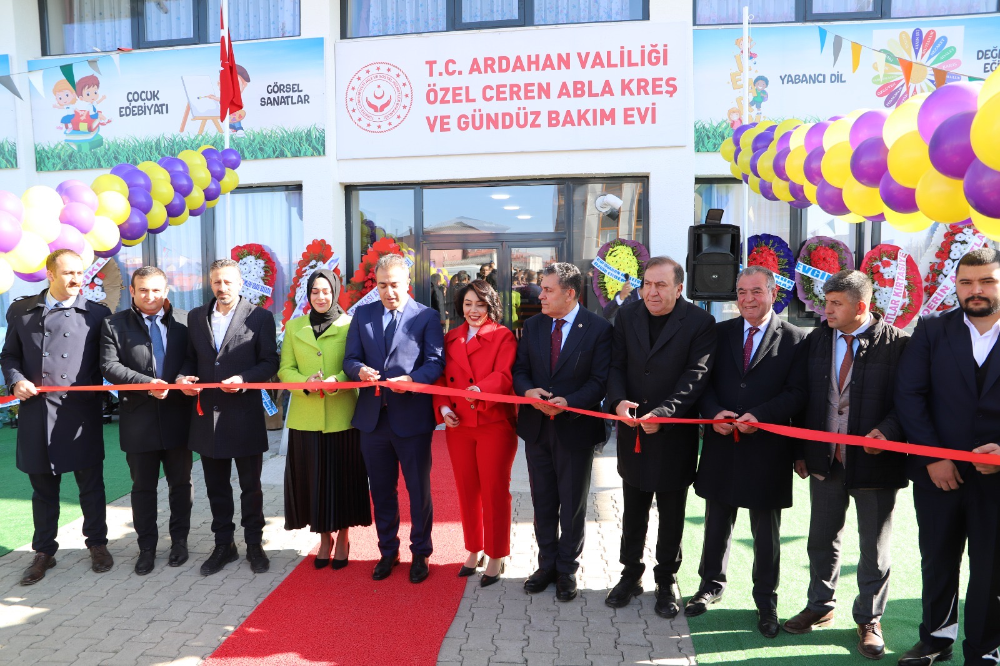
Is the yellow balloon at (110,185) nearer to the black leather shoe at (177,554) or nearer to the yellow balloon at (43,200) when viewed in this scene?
the yellow balloon at (43,200)

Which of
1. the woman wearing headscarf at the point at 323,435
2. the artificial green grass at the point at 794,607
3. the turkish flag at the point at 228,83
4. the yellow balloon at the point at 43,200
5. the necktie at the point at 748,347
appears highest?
the turkish flag at the point at 228,83

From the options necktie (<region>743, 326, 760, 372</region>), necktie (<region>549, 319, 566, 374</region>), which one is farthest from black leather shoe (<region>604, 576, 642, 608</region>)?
necktie (<region>743, 326, 760, 372</region>)

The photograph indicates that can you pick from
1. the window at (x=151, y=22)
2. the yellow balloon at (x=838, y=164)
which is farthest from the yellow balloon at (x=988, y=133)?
the window at (x=151, y=22)

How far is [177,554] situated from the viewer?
455cm

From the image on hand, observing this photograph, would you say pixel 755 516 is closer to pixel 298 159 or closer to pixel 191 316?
pixel 191 316

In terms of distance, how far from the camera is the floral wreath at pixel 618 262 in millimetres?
8523

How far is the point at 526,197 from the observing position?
916cm

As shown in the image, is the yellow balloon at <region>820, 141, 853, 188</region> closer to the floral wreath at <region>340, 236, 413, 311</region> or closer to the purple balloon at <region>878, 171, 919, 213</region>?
the purple balloon at <region>878, 171, 919, 213</region>

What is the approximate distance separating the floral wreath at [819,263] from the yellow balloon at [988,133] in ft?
20.0

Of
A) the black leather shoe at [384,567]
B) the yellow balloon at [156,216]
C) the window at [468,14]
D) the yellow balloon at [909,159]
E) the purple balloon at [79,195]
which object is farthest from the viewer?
the window at [468,14]

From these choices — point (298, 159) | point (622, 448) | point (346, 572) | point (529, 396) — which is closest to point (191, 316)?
point (346, 572)

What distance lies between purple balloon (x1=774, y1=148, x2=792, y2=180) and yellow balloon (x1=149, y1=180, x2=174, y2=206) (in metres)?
5.08

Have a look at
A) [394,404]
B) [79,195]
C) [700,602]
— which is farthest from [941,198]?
[79,195]

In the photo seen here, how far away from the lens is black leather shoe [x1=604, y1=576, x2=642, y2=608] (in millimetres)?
3893
